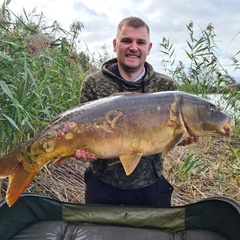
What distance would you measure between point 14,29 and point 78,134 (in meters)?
1.85

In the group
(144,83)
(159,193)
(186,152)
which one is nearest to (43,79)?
(144,83)

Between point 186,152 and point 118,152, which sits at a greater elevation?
point 118,152

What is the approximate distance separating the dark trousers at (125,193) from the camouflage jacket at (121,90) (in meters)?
0.05

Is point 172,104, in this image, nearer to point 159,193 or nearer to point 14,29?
point 159,193

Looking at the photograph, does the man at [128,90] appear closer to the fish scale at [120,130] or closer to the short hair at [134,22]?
the short hair at [134,22]

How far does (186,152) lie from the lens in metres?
4.68

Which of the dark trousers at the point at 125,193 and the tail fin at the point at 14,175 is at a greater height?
the tail fin at the point at 14,175

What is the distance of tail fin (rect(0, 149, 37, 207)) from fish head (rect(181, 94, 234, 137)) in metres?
0.77

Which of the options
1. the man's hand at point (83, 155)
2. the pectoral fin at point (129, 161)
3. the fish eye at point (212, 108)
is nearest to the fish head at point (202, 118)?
the fish eye at point (212, 108)

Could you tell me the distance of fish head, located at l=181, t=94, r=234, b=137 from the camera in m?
1.75

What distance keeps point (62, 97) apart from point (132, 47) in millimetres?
1564

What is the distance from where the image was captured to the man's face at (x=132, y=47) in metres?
2.25

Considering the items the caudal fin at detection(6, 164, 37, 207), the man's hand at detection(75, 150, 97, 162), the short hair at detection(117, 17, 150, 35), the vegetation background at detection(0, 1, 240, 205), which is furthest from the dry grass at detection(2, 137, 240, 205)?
the short hair at detection(117, 17, 150, 35)

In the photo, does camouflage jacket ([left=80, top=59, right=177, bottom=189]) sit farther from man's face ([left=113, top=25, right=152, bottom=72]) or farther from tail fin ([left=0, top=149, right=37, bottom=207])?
tail fin ([left=0, top=149, right=37, bottom=207])
